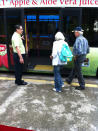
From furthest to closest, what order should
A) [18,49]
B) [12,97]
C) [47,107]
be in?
[18,49]
[12,97]
[47,107]

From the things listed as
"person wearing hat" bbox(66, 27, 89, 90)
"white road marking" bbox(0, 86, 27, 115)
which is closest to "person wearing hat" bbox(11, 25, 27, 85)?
"white road marking" bbox(0, 86, 27, 115)

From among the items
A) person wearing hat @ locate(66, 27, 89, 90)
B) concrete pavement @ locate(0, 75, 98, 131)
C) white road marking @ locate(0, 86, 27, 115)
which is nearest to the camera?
concrete pavement @ locate(0, 75, 98, 131)

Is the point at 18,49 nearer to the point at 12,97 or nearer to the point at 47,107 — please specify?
the point at 12,97

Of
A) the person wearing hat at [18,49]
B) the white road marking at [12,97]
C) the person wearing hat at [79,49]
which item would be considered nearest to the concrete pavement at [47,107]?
the white road marking at [12,97]

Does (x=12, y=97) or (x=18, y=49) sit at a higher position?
(x=18, y=49)

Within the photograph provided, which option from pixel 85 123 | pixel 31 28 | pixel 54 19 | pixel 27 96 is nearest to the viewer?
pixel 85 123

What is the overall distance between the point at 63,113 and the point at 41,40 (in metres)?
5.39

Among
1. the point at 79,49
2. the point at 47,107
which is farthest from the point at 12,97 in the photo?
the point at 79,49

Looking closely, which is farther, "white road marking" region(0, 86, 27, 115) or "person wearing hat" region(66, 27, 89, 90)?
"person wearing hat" region(66, 27, 89, 90)

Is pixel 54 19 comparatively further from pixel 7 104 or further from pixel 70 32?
pixel 7 104

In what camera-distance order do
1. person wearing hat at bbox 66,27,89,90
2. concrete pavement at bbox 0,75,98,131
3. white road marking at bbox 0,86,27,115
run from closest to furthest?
concrete pavement at bbox 0,75,98,131 < white road marking at bbox 0,86,27,115 < person wearing hat at bbox 66,27,89,90

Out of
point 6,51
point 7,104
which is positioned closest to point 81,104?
point 7,104

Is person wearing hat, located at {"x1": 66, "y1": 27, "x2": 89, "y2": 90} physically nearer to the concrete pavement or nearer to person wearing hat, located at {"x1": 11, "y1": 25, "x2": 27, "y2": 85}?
the concrete pavement

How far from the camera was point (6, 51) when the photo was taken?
17.3ft
